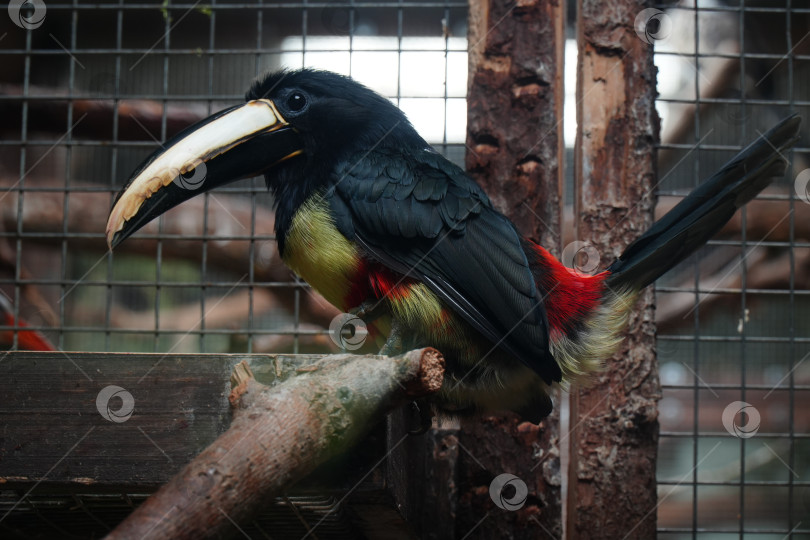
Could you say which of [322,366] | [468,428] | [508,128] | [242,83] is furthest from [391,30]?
[322,366]

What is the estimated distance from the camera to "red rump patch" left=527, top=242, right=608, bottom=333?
194 cm

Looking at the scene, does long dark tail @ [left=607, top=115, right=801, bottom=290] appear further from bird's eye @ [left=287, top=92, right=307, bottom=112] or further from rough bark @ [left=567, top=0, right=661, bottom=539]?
bird's eye @ [left=287, top=92, right=307, bottom=112]

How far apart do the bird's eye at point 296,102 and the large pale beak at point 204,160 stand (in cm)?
4

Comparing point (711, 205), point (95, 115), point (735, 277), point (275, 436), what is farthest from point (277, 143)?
point (735, 277)

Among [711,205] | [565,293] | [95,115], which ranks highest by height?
[95,115]

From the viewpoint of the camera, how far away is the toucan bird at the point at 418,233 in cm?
175

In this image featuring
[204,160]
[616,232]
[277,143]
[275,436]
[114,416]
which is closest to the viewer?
[275,436]

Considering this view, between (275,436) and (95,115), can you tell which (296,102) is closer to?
(275,436)

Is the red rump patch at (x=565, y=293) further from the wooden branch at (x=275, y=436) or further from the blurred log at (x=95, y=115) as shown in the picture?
the blurred log at (x=95, y=115)

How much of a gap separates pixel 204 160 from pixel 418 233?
525mm

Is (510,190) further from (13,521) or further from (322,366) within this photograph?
(13,521)

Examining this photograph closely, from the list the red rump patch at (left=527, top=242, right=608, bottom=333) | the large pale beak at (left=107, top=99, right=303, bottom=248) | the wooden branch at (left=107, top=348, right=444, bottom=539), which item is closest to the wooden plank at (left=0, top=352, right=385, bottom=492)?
the wooden branch at (left=107, top=348, right=444, bottom=539)

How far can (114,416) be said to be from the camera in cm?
142

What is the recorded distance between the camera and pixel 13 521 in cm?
170
